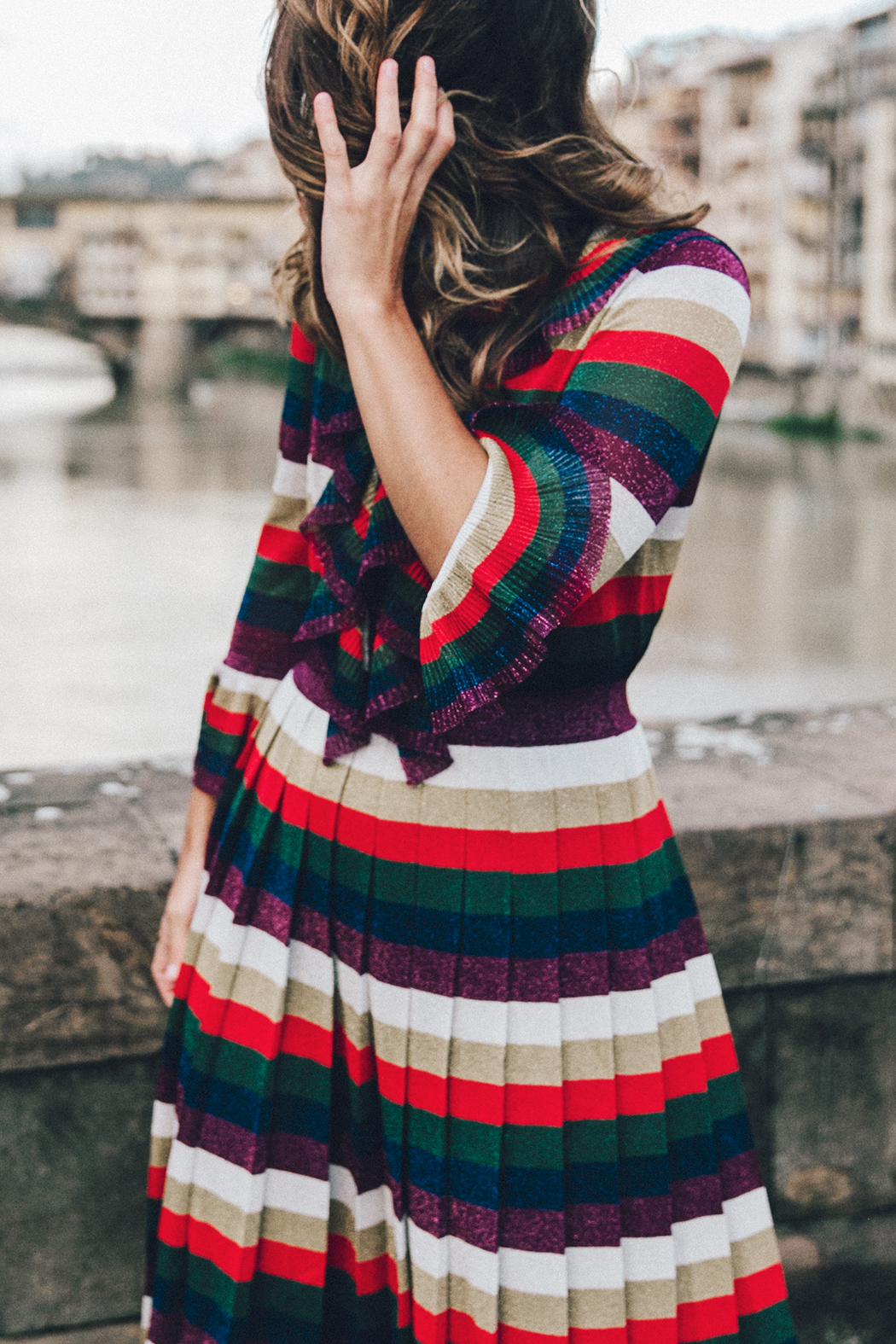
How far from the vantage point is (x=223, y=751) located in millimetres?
1316

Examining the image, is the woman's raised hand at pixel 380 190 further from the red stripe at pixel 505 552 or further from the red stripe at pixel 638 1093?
the red stripe at pixel 638 1093

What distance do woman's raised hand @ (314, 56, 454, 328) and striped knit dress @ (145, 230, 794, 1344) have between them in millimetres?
117

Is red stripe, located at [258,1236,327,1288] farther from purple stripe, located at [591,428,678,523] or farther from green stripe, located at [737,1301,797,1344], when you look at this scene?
purple stripe, located at [591,428,678,523]

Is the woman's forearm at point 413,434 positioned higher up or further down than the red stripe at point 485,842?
higher up

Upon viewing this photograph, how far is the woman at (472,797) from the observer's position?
930 mm

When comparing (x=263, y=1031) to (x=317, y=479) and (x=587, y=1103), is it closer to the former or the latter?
(x=587, y=1103)

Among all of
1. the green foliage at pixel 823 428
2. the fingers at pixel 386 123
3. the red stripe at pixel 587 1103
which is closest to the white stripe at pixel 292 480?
the fingers at pixel 386 123

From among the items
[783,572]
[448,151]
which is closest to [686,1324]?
[448,151]

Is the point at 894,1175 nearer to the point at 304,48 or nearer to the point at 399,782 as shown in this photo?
the point at 399,782

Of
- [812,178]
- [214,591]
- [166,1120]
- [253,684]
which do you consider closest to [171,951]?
[166,1120]

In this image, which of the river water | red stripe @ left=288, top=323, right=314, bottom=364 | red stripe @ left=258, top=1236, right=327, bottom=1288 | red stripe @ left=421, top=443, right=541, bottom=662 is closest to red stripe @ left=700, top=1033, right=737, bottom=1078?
red stripe @ left=258, top=1236, right=327, bottom=1288

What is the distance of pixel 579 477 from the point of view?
90 centimetres

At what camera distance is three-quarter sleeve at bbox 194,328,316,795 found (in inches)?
49.4

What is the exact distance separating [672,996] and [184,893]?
47 centimetres
